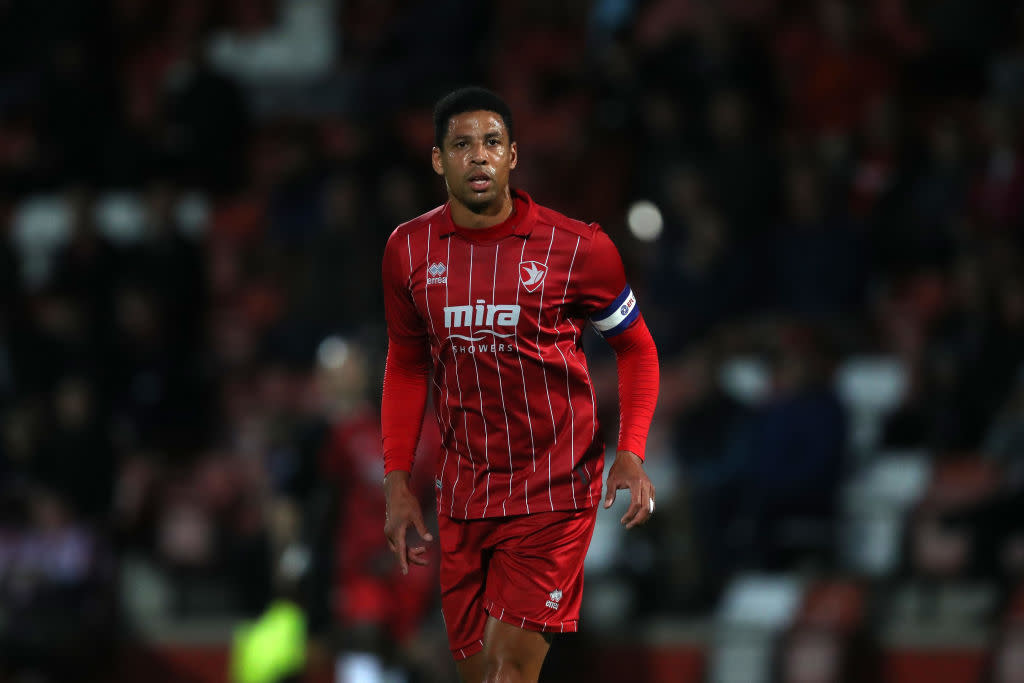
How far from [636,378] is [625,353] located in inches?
3.4

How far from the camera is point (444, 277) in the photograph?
4094 millimetres

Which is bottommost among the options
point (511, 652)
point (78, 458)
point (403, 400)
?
point (78, 458)

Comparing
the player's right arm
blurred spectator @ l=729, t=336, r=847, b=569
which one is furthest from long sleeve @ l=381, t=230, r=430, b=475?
blurred spectator @ l=729, t=336, r=847, b=569

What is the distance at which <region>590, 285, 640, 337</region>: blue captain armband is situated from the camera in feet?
13.7

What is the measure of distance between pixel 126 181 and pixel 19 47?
1.98m

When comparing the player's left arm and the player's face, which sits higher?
the player's face

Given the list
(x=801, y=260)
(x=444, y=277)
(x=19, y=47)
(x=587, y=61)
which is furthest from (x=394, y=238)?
(x=19, y=47)

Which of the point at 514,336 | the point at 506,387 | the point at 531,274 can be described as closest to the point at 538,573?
the point at 506,387

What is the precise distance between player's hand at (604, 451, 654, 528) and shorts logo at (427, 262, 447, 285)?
652mm

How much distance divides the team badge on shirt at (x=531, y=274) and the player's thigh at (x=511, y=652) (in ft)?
2.92

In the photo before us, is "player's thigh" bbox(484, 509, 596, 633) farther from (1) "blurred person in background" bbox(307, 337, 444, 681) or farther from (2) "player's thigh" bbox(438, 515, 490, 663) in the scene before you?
(1) "blurred person in background" bbox(307, 337, 444, 681)

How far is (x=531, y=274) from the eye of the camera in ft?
13.3

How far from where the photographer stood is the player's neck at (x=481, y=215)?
13.5 feet

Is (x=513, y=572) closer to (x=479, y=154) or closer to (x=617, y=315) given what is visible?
(x=617, y=315)
